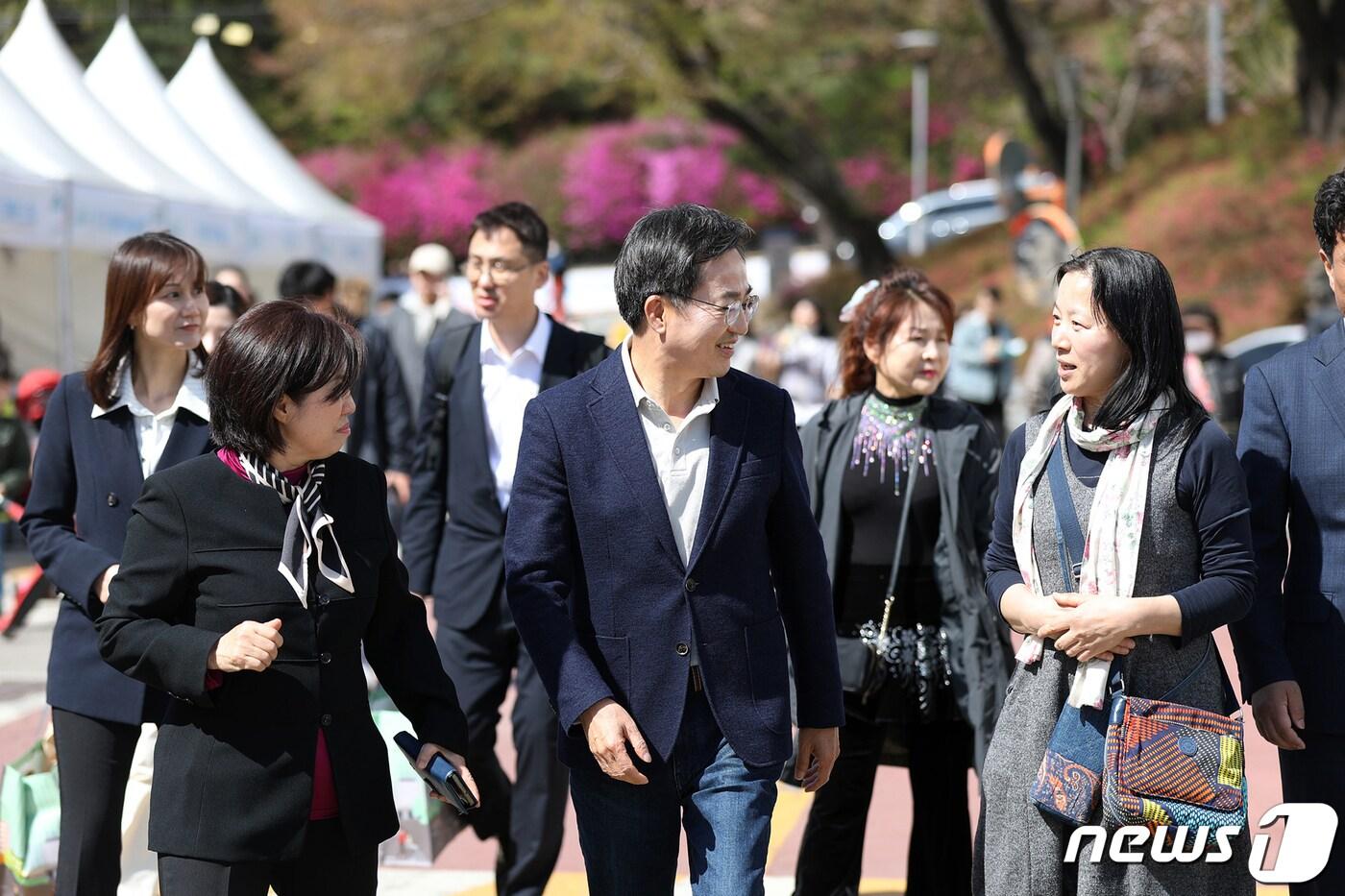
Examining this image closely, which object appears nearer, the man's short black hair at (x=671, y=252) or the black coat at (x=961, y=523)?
the man's short black hair at (x=671, y=252)

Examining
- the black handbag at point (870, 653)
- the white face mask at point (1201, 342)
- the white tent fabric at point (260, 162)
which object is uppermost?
the white tent fabric at point (260, 162)

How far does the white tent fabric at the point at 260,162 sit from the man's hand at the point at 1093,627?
14.8m

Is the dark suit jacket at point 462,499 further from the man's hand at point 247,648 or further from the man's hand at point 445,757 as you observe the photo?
the man's hand at point 247,648

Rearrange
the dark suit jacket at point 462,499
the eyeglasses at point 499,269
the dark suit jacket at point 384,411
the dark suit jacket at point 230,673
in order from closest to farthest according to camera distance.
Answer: the dark suit jacket at point 230,673 < the dark suit jacket at point 462,499 < the eyeglasses at point 499,269 < the dark suit jacket at point 384,411

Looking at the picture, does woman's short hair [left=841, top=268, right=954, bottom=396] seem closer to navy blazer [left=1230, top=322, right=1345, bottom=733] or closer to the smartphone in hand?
navy blazer [left=1230, top=322, right=1345, bottom=733]

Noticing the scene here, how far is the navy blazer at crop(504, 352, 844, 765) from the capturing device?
3.13 metres

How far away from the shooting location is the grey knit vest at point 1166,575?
3.16 metres

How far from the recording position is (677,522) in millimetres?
3186

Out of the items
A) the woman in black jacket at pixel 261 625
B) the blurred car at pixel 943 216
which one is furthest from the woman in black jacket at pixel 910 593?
the blurred car at pixel 943 216

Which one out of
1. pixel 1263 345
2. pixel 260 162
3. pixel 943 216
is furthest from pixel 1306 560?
pixel 943 216

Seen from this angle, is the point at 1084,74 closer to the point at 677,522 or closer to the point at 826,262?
the point at 826,262

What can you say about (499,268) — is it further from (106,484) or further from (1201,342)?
(1201,342)

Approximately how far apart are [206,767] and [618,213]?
129ft

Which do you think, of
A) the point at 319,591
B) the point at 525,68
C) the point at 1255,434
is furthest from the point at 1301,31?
the point at 319,591
